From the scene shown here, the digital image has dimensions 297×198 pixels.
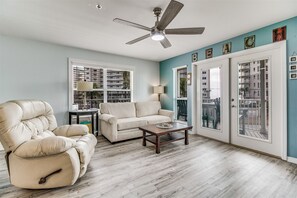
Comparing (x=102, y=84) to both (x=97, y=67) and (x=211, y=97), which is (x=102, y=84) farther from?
(x=211, y=97)

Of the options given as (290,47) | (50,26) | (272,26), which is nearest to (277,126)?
(290,47)

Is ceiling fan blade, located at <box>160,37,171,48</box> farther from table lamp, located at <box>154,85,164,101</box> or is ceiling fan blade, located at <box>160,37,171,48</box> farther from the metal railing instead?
table lamp, located at <box>154,85,164,101</box>

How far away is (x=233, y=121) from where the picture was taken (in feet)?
10.8

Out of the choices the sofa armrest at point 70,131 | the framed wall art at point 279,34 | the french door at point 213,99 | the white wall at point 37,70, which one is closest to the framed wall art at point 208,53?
the french door at point 213,99

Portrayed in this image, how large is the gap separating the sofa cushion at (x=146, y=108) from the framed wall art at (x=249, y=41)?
281cm

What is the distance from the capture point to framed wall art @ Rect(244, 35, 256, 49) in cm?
286

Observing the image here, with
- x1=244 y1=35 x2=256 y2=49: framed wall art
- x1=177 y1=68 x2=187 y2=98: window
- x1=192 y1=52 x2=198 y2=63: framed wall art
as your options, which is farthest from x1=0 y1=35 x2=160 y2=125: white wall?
x1=244 y1=35 x2=256 y2=49: framed wall art

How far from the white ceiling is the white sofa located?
1741 millimetres

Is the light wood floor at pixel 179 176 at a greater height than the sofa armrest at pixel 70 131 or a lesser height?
lesser

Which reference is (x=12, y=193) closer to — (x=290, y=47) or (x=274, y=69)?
(x=274, y=69)

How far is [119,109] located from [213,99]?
2.50 metres

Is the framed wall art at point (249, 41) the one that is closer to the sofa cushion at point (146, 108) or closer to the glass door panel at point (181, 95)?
the glass door panel at point (181, 95)

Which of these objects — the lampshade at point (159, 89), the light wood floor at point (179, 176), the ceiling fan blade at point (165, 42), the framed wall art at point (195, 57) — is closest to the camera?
the light wood floor at point (179, 176)

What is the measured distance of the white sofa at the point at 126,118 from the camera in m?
3.33
